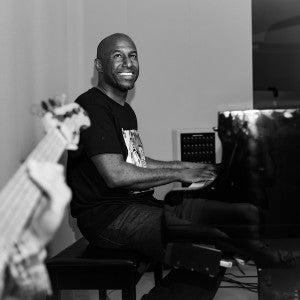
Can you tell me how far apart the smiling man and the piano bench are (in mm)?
129

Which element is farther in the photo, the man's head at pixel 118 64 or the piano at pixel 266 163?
the man's head at pixel 118 64

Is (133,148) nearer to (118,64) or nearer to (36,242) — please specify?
(118,64)

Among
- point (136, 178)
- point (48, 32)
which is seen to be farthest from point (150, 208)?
point (48, 32)

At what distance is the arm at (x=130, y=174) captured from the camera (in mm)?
1897

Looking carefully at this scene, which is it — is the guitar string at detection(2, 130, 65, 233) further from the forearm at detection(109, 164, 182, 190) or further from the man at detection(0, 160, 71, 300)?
the forearm at detection(109, 164, 182, 190)

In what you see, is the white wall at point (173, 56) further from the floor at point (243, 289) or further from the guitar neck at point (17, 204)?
the guitar neck at point (17, 204)

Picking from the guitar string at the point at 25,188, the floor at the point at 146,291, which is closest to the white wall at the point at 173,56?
the floor at the point at 146,291

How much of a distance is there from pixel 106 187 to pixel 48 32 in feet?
2.50

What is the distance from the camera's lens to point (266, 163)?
1696mm

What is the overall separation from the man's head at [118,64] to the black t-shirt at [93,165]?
0.12 meters

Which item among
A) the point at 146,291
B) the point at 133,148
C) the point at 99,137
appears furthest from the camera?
the point at 146,291

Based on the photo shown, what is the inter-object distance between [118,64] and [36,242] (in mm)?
1541

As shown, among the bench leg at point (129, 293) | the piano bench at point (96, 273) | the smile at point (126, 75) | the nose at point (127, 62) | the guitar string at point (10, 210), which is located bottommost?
the bench leg at point (129, 293)

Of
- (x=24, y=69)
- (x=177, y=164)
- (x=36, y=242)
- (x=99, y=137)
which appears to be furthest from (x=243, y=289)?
(x=36, y=242)
